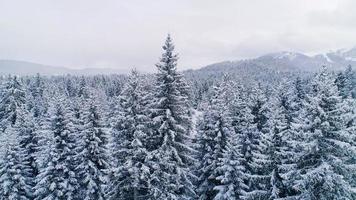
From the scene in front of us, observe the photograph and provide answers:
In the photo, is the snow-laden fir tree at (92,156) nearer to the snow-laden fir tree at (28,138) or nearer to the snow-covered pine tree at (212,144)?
the snow-covered pine tree at (212,144)

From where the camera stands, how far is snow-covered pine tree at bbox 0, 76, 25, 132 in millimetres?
56844

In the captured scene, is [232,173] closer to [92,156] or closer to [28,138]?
[92,156]

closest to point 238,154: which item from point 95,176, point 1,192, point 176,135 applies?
point 176,135

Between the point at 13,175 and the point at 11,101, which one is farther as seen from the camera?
the point at 11,101

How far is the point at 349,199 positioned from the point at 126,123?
47.8ft

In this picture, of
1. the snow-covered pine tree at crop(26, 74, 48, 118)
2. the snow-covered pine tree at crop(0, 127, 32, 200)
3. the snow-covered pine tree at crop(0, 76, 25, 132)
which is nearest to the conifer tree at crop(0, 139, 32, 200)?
the snow-covered pine tree at crop(0, 127, 32, 200)

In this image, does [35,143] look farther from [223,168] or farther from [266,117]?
[266,117]

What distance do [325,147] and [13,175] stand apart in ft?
97.2

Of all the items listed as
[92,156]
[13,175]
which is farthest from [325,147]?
[13,175]

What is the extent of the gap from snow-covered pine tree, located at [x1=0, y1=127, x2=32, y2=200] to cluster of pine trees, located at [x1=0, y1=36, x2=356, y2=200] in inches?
3.9

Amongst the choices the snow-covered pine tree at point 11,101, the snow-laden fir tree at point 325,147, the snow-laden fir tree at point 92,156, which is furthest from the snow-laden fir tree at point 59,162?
the snow-covered pine tree at point 11,101

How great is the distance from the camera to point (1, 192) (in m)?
33.8

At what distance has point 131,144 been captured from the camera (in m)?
23.1

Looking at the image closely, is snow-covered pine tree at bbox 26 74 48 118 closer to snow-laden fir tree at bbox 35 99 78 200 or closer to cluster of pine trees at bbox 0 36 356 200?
snow-laden fir tree at bbox 35 99 78 200
